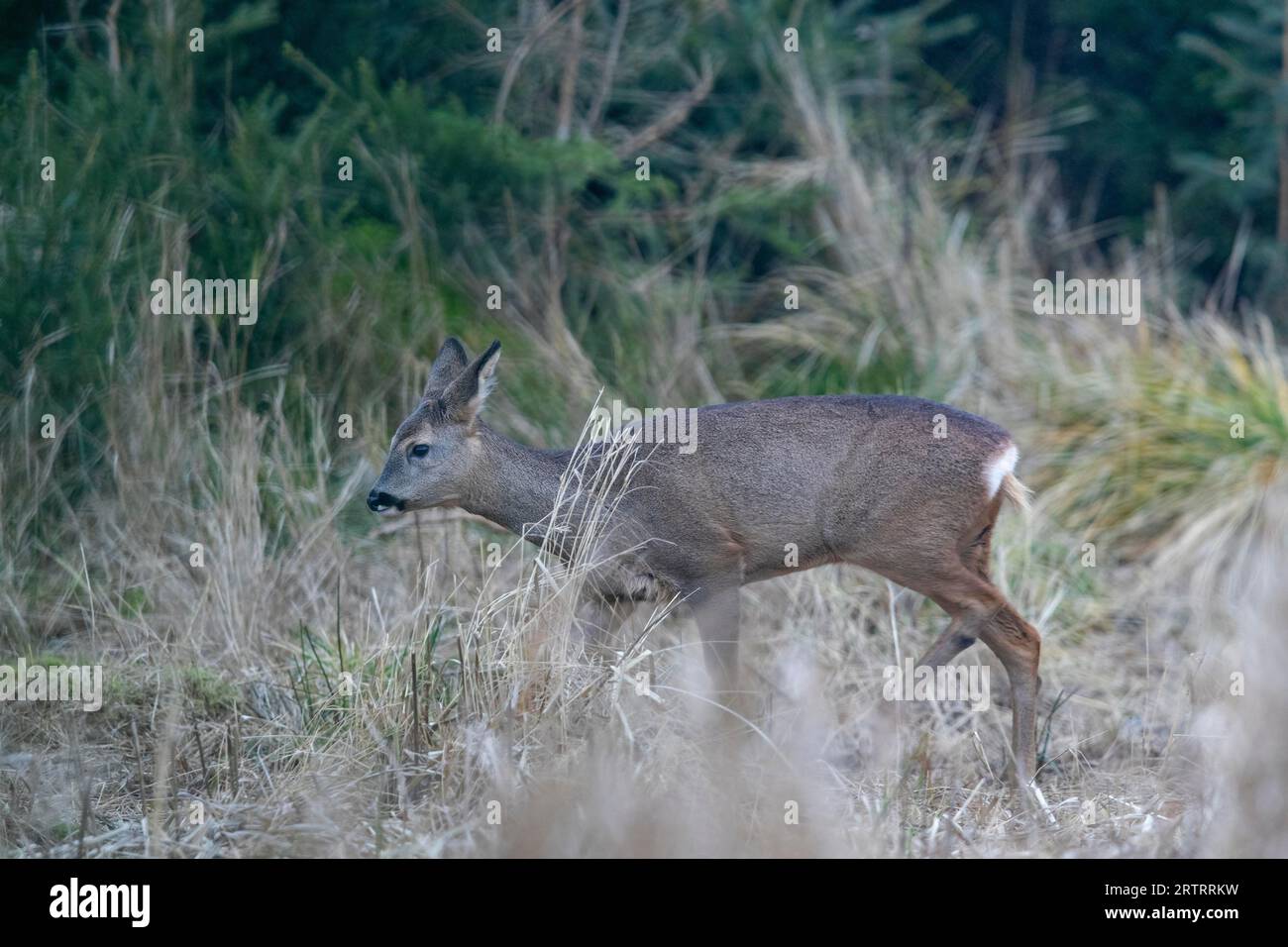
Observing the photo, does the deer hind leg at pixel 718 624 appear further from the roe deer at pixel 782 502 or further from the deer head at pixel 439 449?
the deer head at pixel 439 449

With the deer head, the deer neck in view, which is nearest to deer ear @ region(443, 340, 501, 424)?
the deer head

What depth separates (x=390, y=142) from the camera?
9406 mm

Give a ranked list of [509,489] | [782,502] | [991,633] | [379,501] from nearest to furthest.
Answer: [379,501] < [782,502] < [991,633] < [509,489]

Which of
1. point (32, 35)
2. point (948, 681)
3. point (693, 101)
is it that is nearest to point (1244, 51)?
point (693, 101)

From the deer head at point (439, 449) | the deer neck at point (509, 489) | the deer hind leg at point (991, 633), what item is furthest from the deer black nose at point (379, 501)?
the deer hind leg at point (991, 633)

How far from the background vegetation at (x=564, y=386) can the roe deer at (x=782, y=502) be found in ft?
1.17

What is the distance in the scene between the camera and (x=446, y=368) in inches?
259

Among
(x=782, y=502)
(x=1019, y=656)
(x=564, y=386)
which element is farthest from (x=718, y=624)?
(x=564, y=386)

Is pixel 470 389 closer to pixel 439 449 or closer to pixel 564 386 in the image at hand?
pixel 439 449

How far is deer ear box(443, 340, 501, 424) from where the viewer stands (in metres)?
6.24

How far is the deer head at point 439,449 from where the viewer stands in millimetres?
6188

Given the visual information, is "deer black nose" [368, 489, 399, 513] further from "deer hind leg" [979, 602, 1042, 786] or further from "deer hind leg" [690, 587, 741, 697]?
"deer hind leg" [979, 602, 1042, 786]

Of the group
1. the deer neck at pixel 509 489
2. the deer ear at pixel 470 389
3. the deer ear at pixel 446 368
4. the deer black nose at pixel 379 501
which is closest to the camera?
the deer black nose at pixel 379 501

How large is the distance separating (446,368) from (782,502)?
154 centimetres
